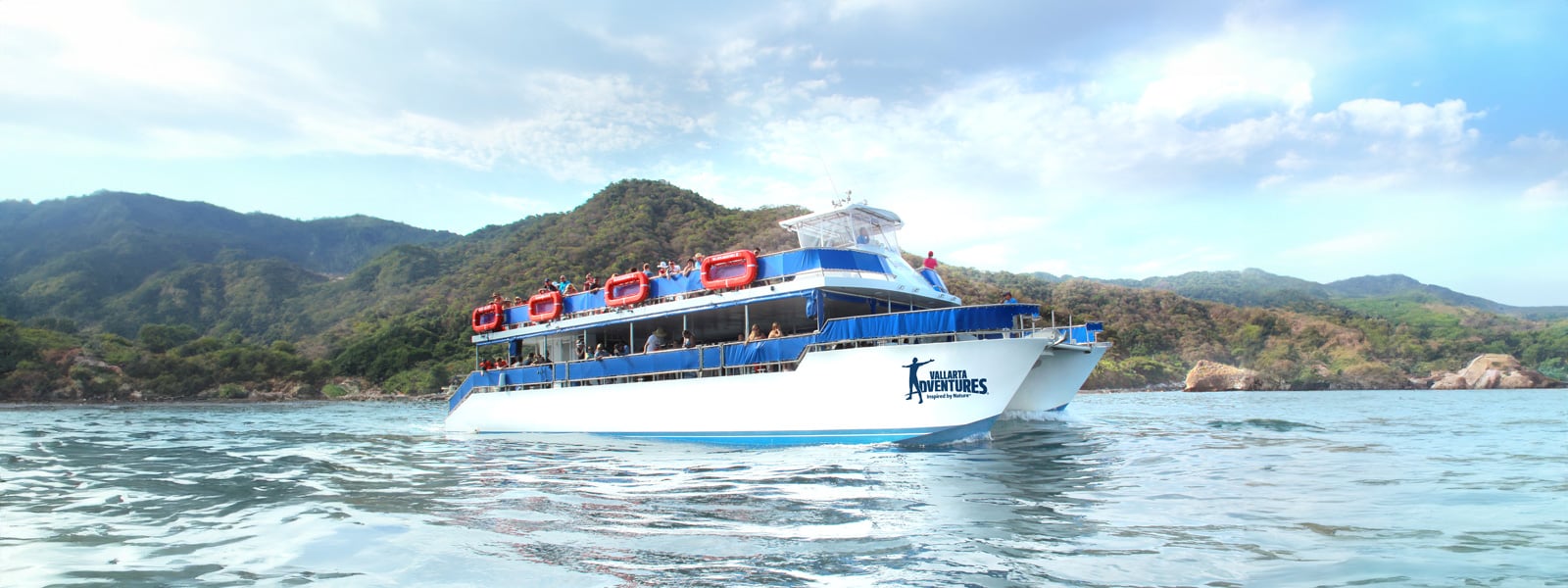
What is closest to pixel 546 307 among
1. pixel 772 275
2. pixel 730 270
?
pixel 730 270

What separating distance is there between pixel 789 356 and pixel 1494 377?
221 ft

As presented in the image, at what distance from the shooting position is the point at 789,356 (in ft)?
51.7

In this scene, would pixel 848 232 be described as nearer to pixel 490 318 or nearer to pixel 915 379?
pixel 915 379

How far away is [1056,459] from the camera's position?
491 inches

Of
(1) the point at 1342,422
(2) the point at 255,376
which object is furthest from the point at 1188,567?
(2) the point at 255,376

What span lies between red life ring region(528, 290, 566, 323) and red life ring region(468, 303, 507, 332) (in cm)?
172

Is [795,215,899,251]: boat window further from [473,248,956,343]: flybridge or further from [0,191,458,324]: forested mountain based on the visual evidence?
[0,191,458,324]: forested mountain

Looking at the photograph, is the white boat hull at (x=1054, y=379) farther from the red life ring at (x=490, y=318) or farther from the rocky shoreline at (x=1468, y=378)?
the rocky shoreline at (x=1468, y=378)

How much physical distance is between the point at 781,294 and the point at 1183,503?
9.67 meters

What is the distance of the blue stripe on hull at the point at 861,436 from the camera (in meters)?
14.1

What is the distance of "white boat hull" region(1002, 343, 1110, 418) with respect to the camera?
19.9 m

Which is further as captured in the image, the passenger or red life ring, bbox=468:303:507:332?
red life ring, bbox=468:303:507:332

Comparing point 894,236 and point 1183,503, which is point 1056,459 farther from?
point 894,236

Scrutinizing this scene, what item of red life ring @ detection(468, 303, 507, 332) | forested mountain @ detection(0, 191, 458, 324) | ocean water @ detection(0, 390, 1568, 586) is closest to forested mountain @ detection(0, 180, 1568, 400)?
forested mountain @ detection(0, 191, 458, 324)
